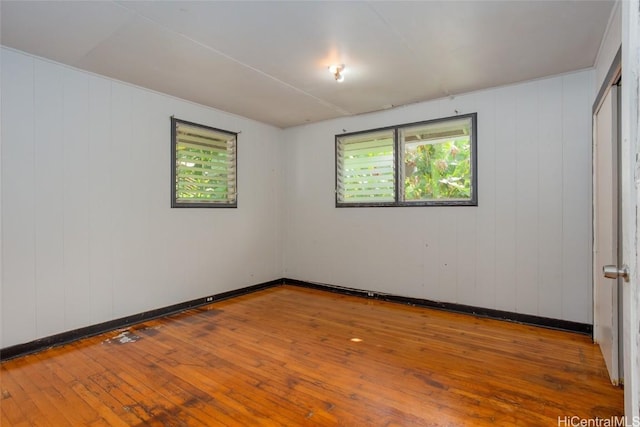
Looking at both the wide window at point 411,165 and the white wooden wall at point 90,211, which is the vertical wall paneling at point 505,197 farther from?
the white wooden wall at point 90,211

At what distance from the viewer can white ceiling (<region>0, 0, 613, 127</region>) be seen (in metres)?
2.32

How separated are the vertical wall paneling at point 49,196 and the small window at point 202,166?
46.1 inches

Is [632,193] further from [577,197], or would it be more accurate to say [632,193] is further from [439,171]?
[439,171]

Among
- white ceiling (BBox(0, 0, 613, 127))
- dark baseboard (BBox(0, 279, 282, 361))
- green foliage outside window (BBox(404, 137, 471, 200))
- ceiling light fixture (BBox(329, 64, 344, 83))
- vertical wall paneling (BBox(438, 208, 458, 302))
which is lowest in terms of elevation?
dark baseboard (BBox(0, 279, 282, 361))

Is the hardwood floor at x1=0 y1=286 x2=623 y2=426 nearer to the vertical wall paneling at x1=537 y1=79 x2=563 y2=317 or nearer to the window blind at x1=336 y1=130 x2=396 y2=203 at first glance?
the vertical wall paneling at x1=537 y1=79 x2=563 y2=317

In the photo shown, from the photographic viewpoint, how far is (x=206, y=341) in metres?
3.16

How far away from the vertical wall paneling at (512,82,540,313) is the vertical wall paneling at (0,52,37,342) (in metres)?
4.90

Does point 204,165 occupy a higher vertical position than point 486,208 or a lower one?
higher

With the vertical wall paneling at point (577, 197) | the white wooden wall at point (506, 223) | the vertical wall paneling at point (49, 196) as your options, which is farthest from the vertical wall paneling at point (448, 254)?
the vertical wall paneling at point (49, 196)

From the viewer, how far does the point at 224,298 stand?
15.5 ft

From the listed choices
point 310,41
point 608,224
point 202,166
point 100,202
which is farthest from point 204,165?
point 608,224

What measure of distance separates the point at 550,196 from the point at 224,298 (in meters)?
4.30

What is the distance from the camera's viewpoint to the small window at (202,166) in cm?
416

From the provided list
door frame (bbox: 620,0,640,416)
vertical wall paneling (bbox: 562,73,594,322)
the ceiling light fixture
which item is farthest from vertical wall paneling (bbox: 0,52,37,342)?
vertical wall paneling (bbox: 562,73,594,322)
